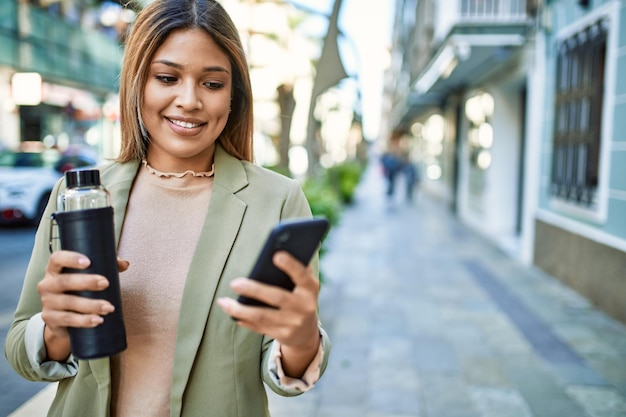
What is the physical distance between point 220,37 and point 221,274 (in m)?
0.52

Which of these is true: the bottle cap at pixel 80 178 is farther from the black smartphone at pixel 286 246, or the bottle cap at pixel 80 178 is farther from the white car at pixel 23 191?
the white car at pixel 23 191

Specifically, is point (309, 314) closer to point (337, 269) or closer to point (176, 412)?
point (176, 412)

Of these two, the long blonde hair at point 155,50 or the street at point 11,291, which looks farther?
the street at point 11,291

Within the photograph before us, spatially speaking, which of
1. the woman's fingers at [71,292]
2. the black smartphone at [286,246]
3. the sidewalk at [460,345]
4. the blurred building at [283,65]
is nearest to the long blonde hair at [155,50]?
the woman's fingers at [71,292]

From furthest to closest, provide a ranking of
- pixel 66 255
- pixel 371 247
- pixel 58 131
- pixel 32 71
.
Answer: pixel 58 131 → pixel 32 71 → pixel 371 247 → pixel 66 255

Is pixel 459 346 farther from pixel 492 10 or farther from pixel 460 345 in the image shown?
pixel 492 10

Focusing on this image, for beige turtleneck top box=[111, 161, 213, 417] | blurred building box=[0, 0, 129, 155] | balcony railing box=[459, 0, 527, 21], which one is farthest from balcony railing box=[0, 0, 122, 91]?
beige turtleneck top box=[111, 161, 213, 417]

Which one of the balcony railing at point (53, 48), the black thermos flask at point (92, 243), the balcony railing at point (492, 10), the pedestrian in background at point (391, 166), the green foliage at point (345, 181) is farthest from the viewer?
the pedestrian in background at point (391, 166)

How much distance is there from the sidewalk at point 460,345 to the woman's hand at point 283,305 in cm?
291

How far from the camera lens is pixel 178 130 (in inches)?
50.2

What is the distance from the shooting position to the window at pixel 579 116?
621cm

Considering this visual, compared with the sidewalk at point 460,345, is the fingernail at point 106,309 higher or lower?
higher

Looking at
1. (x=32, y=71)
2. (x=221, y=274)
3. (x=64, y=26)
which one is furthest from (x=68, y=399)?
(x=64, y=26)

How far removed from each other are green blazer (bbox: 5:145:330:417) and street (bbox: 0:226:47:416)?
280 centimetres
